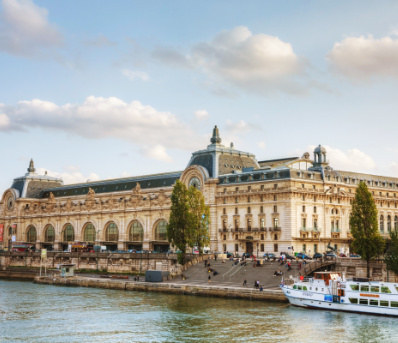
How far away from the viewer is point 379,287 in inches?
2815

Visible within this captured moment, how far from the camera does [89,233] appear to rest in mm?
171875

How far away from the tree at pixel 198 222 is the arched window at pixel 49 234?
8302 cm

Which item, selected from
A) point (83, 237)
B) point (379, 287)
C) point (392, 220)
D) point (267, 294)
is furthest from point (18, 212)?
point (379, 287)

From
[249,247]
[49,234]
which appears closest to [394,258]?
[249,247]

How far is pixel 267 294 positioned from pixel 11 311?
115 ft

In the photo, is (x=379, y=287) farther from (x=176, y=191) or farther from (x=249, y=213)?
(x=249, y=213)

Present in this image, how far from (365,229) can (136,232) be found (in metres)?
82.7

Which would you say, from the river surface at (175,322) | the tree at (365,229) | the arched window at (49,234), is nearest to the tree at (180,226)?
the river surface at (175,322)

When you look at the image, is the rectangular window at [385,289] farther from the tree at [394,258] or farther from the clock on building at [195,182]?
the clock on building at [195,182]

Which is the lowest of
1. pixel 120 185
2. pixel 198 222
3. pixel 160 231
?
pixel 160 231

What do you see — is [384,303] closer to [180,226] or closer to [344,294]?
[344,294]

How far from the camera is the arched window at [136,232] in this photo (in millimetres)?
156712

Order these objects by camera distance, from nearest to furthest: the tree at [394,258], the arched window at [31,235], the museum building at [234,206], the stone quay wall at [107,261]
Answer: the tree at [394,258]
the stone quay wall at [107,261]
the museum building at [234,206]
the arched window at [31,235]

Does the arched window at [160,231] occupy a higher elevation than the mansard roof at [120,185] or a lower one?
lower
